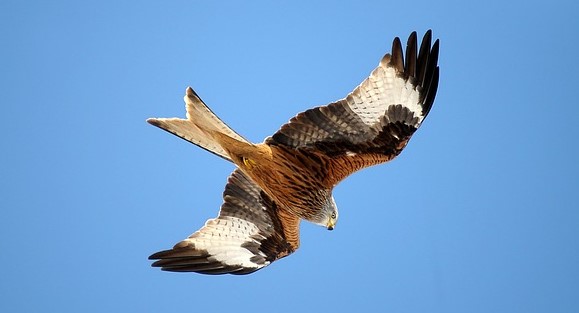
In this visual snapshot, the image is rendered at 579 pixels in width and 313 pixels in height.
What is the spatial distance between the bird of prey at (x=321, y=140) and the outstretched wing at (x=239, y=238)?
1 cm

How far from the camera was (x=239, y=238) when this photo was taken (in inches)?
261

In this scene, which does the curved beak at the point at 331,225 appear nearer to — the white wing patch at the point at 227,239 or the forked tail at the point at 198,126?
the white wing patch at the point at 227,239

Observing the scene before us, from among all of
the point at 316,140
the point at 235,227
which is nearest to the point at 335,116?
the point at 316,140

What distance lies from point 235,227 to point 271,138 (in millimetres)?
1309

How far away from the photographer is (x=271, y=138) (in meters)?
5.66

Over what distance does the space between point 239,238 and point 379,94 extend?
6.01ft

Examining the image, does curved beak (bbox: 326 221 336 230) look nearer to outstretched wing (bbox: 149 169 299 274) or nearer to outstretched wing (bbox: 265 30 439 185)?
outstretched wing (bbox: 149 169 299 274)

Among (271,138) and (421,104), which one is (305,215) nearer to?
(271,138)

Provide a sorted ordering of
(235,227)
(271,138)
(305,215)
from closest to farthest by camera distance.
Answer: (271,138)
(305,215)
(235,227)

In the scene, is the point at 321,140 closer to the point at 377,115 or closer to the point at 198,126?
the point at 377,115

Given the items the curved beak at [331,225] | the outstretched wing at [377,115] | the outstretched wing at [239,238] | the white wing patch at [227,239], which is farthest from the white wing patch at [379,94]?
the white wing patch at [227,239]

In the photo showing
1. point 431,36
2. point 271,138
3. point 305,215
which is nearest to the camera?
point 431,36

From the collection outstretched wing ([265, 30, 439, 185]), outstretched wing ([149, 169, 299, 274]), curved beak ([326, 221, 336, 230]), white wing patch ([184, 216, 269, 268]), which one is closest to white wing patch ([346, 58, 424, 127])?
outstretched wing ([265, 30, 439, 185])

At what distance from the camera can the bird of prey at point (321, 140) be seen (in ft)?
18.0
